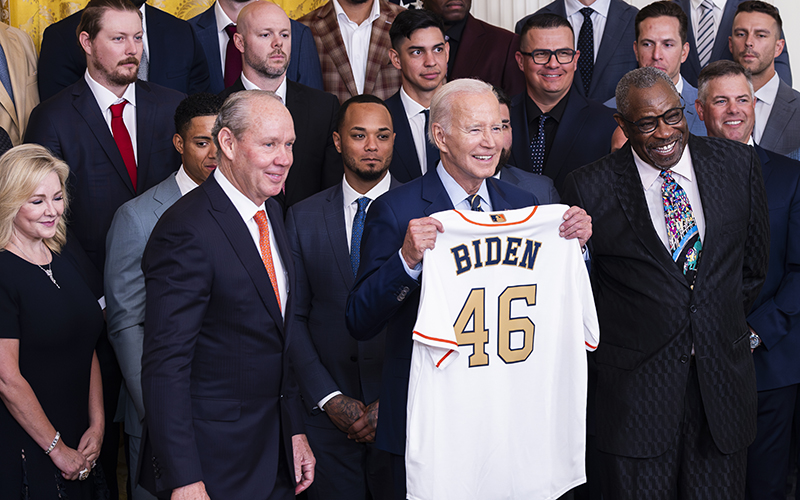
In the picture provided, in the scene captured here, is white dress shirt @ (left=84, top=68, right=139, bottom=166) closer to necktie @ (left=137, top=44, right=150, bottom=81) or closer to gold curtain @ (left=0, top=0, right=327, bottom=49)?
necktie @ (left=137, top=44, right=150, bottom=81)

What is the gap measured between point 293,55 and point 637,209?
2.42 meters

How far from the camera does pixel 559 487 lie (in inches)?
105

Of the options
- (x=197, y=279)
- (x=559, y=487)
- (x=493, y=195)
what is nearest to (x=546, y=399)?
(x=559, y=487)

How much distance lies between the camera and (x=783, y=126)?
172 inches

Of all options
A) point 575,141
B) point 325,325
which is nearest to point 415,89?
point 575,141

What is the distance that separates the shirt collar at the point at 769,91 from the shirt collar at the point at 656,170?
1.84m

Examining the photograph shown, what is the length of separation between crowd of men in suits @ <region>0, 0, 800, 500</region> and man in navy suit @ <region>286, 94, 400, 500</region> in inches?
0.4

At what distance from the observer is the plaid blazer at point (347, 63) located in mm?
4746

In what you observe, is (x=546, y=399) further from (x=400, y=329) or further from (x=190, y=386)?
(x=190, y=386)

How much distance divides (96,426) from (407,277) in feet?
5.20

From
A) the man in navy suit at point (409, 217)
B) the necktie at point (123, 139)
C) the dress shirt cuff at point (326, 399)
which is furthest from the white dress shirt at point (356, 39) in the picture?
the man in navy suit at point (409, 217)

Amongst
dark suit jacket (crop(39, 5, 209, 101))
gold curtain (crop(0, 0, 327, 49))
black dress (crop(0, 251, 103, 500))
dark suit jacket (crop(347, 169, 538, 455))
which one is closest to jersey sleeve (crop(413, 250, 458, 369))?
dark suit jacket (crop(347, 169, 538, 455))

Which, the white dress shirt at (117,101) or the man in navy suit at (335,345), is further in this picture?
the white dress shirt at (117,101)

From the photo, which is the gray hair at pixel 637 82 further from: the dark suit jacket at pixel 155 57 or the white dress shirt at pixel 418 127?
the dark suit jacket at pixel 155 57
